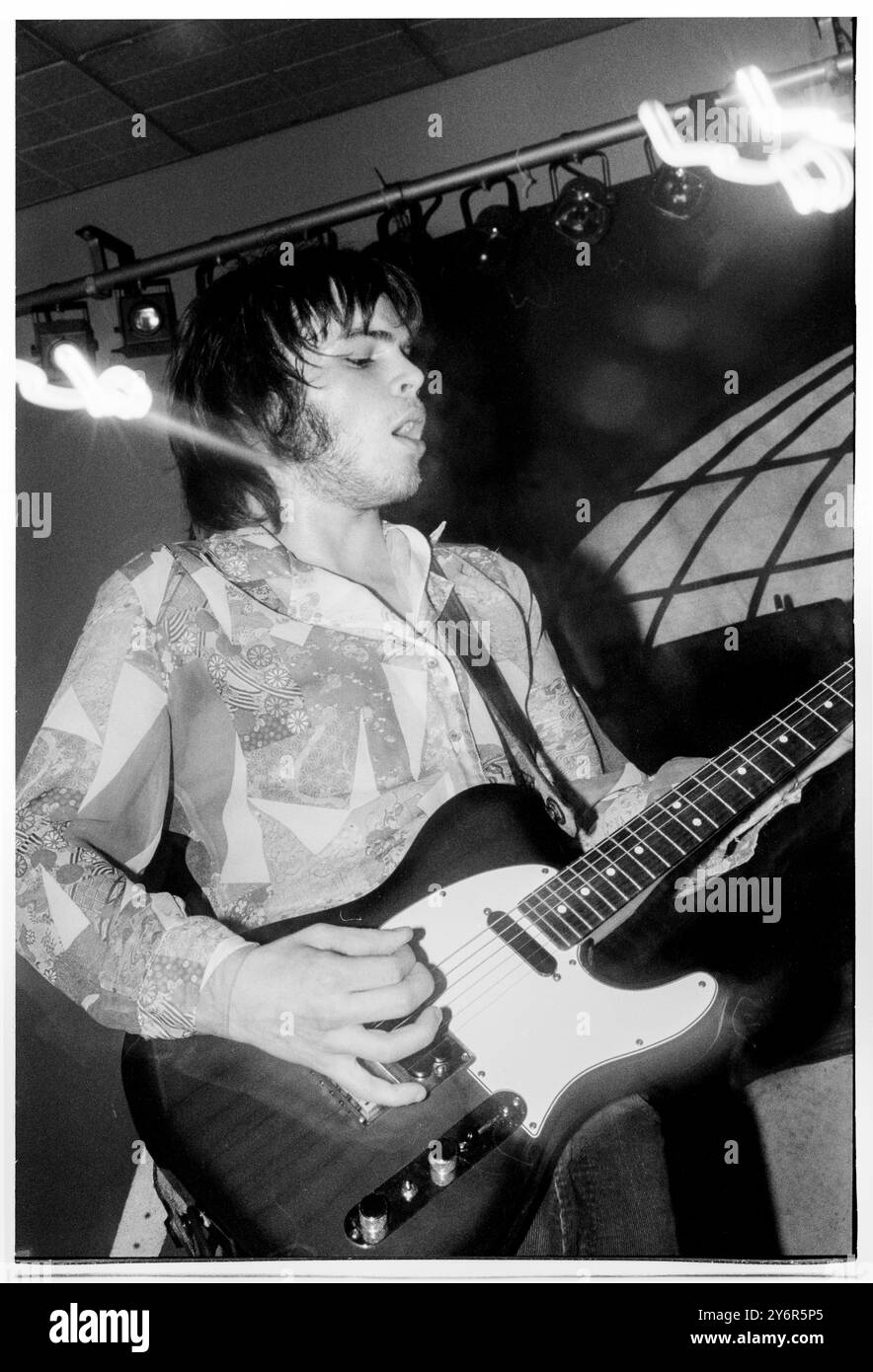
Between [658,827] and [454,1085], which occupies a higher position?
[658,827]

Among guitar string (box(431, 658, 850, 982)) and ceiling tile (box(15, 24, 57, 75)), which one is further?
ceiling tile (box(15, 24, 57, 75))

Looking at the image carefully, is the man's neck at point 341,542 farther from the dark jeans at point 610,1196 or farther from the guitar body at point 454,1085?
the dark jeans at point 610,1196

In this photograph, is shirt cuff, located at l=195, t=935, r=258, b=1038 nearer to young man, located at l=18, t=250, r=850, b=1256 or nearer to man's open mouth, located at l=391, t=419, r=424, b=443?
young man, located at l=18, t=250, r=850, b=1256

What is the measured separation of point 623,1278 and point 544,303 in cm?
157

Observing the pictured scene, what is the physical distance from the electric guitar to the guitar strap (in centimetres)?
6

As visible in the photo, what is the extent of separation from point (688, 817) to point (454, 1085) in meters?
0.53

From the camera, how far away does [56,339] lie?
183 cm

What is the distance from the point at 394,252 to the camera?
1781mm

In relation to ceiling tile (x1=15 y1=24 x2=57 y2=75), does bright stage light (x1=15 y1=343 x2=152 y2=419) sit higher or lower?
lower

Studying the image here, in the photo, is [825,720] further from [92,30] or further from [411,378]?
[92,30]

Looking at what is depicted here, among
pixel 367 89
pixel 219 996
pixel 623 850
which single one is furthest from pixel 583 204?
pixel 219 996

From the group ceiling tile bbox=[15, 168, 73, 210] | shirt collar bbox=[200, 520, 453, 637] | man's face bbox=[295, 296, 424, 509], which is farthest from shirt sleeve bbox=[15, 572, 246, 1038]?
ceiling tile bbox=[15, 168, 73, 210]

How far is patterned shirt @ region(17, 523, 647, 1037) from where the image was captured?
1602 mm

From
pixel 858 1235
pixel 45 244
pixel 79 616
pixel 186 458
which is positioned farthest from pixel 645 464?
pixel 858 1235
